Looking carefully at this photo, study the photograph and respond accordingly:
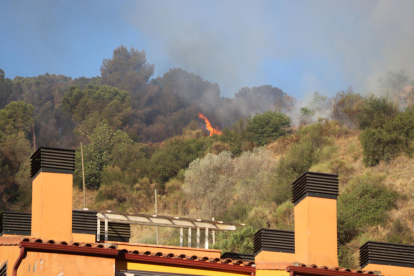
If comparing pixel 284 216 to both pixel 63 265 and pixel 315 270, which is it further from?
pixel 63 265

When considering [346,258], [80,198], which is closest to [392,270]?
[346,258]

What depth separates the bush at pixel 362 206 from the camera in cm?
2905

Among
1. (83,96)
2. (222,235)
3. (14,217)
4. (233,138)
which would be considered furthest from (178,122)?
(14,217)

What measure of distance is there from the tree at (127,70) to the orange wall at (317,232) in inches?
3758

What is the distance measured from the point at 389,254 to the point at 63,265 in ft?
24.6

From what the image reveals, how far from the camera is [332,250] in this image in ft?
38.6

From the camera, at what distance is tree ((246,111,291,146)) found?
55844mm

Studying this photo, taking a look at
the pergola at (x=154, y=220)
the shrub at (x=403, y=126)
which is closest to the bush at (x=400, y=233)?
the shrub at (x=403, y=126)

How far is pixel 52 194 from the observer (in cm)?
1123

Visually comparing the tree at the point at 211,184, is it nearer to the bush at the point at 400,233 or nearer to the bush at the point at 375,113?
the bush at the point at 375,113

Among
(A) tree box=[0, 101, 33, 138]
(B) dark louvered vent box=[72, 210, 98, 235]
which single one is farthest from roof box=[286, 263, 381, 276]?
(A) tree box=[0, 101, 33, 138]

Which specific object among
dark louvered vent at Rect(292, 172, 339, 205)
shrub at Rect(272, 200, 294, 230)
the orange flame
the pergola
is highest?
the orange flame

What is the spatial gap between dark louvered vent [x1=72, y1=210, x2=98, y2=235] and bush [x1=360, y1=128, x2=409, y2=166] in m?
28.4

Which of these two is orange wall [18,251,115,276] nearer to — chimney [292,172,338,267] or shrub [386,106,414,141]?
chimney [292,172,338,267]
